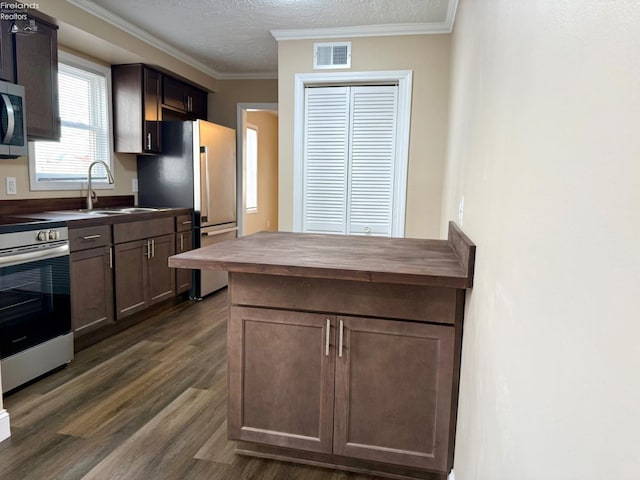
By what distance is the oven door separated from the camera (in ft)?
7.74

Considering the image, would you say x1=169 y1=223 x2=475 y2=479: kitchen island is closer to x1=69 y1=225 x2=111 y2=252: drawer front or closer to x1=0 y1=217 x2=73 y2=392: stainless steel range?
x1=0 y1=217 x2=73 y2=392: stainless steel range

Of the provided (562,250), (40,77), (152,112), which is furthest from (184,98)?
(562,250)

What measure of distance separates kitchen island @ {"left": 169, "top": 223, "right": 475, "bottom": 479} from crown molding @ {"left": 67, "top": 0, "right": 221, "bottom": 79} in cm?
250

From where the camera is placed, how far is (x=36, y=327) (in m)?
2.57

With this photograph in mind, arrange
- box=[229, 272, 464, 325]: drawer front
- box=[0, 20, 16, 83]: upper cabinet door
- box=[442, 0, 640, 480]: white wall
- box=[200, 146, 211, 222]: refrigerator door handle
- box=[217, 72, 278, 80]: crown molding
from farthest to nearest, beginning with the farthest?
box=[217, 72, 278, 80]: crown molding → box=[200, 146, 211, 222]: refrigerator door handle → box=[0, 20, 16, 83]: upper cabinet door → box=[229, 272, 464, 325]: drawer front → box=[442, 0, 640, 480]: white wall

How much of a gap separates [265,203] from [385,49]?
4614 millimetres

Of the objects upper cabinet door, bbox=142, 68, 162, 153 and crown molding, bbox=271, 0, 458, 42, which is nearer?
crown molding, bbox=271, 0, 458, 42

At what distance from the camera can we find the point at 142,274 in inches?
147

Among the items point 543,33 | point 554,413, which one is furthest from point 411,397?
point 543,33

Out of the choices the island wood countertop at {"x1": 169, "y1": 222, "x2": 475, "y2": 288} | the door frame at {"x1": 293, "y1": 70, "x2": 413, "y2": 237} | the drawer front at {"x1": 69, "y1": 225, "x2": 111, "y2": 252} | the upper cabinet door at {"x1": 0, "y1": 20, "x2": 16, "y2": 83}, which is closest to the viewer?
the island wood countertop at {"x1": 169, "y1": 222, "x2": 475, "y2": 288}

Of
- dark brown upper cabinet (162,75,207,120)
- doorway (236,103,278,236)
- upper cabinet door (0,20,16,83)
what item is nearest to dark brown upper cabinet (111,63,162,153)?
dark brown upper cabinet (162,75,207,120)

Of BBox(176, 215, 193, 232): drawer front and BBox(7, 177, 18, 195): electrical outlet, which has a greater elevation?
BBox(7, 177, 18, 195): electrical outlet

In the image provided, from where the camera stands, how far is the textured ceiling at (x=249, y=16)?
3.08 meters

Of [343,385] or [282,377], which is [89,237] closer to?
[282,377]
